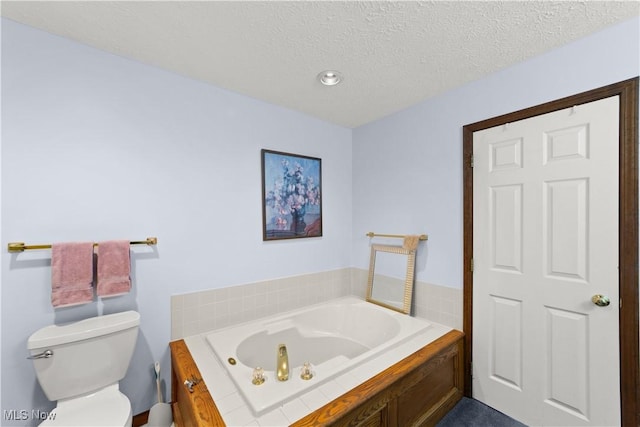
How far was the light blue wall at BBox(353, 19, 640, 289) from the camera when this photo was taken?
1.46 metres

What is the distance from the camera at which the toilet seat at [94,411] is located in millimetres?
1285

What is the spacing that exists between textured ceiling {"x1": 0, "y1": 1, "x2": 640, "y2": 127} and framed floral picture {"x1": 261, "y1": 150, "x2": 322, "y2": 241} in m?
0.68

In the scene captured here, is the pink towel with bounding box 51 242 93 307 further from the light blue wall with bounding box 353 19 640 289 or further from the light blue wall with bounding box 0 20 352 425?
the light blue wall with bounding box 353 19 640 289

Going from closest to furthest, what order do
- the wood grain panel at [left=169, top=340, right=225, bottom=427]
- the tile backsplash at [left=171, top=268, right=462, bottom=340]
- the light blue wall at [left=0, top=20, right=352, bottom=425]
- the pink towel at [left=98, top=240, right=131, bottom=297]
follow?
the wood grain panel at [left=169, top=340, right=225, bottom=427]
the light blue wall at [left=0, top=20, right=352, bottom=425]
the pink towel at [left=98, top=240, right=131, bottom=297]
the tile backsplash at [left=171, top=268, right=462, bottom=340]

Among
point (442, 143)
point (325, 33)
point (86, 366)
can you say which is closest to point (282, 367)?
point (86, 366)

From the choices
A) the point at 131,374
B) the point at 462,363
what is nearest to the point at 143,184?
the point at 131,374

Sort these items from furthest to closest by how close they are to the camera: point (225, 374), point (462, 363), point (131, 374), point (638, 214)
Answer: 1. point (462, 363)
2. point (131, 374)
3. point (225, 374)
4. point (638, 214)

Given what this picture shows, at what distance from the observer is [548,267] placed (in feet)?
5.33

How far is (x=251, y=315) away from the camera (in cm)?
220

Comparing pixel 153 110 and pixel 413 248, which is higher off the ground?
pixel 153 110

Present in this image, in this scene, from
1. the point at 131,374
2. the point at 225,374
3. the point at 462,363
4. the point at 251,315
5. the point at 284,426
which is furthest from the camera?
the point at 251,315

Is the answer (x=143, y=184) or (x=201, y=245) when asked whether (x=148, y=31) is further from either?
(x=201, y=245)

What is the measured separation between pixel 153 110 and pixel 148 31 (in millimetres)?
489

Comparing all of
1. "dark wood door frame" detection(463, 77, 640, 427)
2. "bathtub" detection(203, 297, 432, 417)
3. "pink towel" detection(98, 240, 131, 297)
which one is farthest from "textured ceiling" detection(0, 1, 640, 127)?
"bathtub" detection(203, 297, 432, 417)
